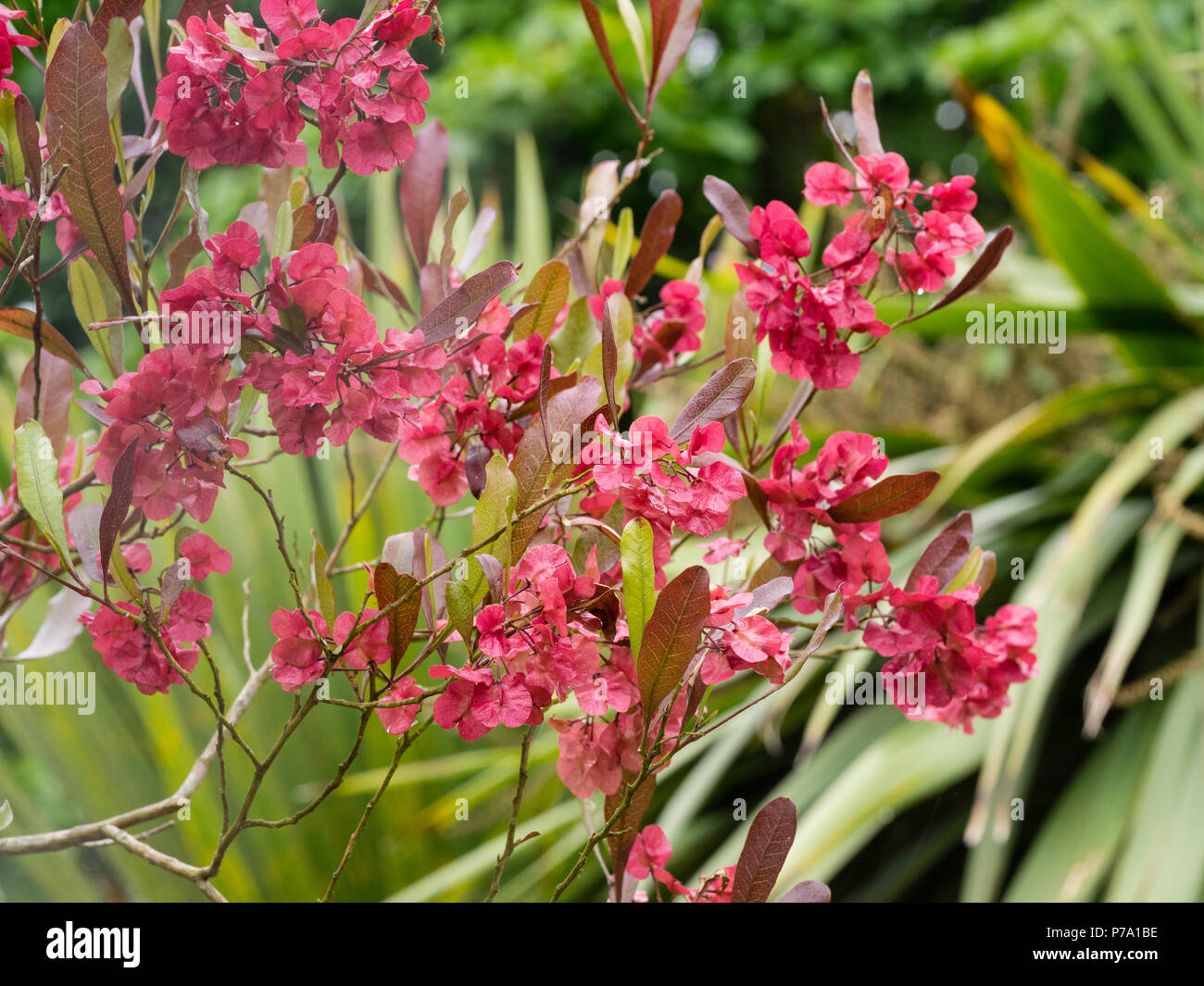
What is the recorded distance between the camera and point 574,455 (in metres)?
0.32

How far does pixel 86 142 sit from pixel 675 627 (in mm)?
243

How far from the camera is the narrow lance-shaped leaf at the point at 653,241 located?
1.47 feet

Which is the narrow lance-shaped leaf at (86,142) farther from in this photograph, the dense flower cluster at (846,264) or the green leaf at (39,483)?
the dense flower cluster at (846,264)

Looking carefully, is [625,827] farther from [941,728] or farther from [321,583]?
[941,728]

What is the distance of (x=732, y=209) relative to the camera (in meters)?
0.39

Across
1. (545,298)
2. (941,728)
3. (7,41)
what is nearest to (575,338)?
(545,298)

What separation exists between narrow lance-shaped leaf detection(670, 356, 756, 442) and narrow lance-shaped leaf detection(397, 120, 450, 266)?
18cm

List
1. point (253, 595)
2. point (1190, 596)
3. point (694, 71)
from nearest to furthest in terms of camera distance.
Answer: point (1190, 596) → point (253, 595) → point (694, 71)

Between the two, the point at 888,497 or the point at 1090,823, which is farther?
the point at 1090,823

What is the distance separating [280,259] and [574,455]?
110 millimetres

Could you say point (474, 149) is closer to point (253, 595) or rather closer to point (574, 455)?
point (253, 595)

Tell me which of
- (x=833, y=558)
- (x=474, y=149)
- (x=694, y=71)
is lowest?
(x=833, y=558)

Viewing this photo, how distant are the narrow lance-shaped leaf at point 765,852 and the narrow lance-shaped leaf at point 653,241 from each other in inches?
9.1
